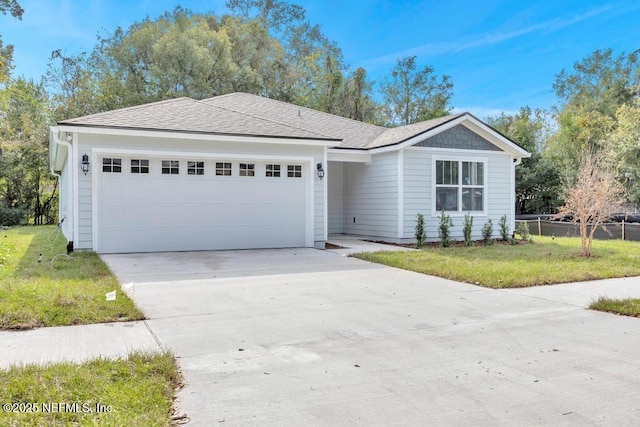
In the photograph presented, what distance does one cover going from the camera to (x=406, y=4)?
2530 cm

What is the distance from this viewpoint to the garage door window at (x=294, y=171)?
40.6ft

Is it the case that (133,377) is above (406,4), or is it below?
below

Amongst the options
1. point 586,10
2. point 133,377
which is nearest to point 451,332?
point 133,377

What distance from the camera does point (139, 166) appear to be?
35.8ft

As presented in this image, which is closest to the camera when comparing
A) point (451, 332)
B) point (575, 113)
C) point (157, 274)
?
point (451, 332)

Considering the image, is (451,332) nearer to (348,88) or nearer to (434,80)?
(348,88)

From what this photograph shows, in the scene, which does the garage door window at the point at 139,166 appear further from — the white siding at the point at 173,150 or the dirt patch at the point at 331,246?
the dirt patch at the point at 331,246

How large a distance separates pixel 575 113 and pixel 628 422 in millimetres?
34446

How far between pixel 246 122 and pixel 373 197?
4517 mm

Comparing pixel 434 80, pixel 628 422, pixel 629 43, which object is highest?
pixel 629 43

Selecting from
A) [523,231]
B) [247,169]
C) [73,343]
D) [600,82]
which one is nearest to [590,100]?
[600,82]

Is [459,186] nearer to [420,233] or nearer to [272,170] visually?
[420,233]

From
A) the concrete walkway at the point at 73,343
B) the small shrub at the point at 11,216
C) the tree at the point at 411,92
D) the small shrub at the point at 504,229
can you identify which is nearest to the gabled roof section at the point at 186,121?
the small shrub at the point at 504,229

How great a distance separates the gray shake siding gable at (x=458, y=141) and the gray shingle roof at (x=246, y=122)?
37 centimetres
